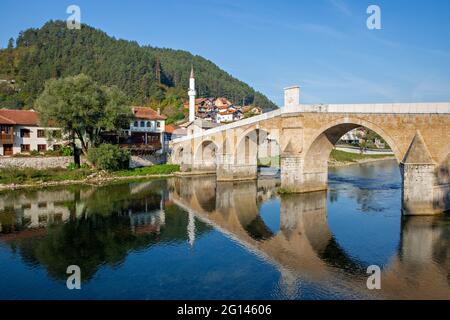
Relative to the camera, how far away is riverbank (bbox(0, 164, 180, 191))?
30688 mm

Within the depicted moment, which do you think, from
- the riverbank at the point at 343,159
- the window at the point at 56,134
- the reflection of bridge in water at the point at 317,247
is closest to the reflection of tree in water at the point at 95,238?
the reflection of bridge in water at the point at 317,247

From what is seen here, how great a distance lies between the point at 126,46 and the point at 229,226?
9348 cm

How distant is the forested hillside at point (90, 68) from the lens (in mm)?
76625

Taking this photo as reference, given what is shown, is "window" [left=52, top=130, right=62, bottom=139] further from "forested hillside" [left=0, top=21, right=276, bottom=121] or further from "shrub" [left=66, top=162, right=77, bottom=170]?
"forested hillside" [left=0, top=21, right=276, bottom=121]

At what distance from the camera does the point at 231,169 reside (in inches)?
1423

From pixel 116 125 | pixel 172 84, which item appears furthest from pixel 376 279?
pixel 172 84

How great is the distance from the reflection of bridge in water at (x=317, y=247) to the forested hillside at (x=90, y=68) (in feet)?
170

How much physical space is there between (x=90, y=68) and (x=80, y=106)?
58.3 meters

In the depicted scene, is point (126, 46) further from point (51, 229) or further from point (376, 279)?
point (376, 279)

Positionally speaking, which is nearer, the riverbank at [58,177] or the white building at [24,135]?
the riverbank at [58,177]

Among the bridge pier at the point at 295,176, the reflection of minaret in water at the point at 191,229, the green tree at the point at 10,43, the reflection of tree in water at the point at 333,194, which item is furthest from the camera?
the green tree at the point at 10,43

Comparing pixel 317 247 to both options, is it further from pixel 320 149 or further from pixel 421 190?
pixel 320 149

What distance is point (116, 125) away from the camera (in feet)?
119

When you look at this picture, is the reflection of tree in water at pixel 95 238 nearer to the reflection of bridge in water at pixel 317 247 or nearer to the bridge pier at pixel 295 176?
the reflection of bridge in water at pixel 317 247
